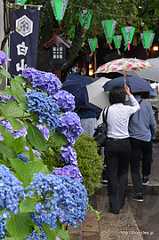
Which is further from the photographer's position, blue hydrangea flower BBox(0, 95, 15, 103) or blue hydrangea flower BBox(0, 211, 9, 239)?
blue hydrangea flower BBox(0, 95, 15, 103)

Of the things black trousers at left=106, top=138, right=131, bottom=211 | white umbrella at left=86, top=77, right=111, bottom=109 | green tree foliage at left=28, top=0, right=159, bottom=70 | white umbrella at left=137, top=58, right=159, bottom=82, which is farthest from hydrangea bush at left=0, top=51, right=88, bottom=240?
white umbrella at left=137, top=58, right=159, bottom=82

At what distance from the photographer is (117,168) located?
7.59m

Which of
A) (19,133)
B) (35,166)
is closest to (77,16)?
(19,133)

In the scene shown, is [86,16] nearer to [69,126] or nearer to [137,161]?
[137,161]

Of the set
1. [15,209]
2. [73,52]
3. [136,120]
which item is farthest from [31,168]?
[73,52]

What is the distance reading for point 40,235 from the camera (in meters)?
1.91

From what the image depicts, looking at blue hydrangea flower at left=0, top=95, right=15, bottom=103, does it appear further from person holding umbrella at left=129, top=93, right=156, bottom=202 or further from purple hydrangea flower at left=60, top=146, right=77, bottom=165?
person holding umbrella at left=129, top=93, right=156, bottom=202

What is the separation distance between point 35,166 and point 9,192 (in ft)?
1.47

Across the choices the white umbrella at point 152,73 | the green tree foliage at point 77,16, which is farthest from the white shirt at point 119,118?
the white umbrella at point 152,73

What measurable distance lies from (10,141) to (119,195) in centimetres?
Answer: 554

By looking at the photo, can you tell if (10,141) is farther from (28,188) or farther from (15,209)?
(15,209)

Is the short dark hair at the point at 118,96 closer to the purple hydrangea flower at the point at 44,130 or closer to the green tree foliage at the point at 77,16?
the green tree foliage at the point at 77,16

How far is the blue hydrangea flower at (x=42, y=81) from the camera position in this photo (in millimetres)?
2768

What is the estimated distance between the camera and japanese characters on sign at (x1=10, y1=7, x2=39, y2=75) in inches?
276
